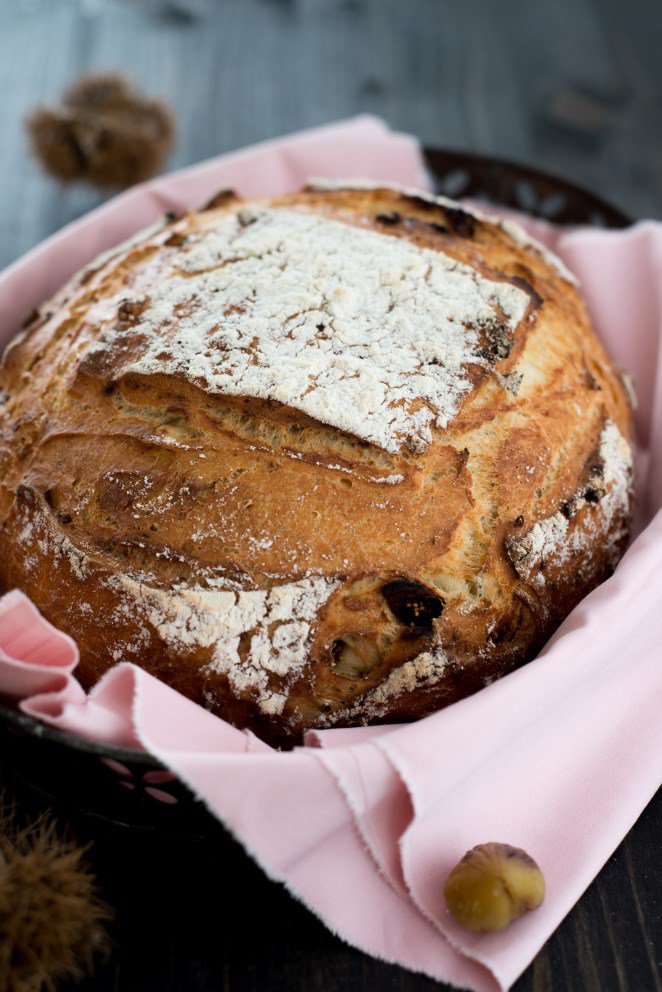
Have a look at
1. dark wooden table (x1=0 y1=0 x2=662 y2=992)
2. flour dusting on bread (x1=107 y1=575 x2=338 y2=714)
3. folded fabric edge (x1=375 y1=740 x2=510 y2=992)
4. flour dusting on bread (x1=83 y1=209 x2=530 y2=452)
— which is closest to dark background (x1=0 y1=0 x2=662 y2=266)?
dark wooden table (x1=0 y1=0 x2=662 y2=992)

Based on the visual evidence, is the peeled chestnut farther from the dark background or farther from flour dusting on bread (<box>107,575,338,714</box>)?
the dark background

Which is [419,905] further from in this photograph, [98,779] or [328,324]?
[328,324]

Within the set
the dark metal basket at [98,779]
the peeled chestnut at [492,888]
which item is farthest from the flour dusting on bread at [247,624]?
the peeled chestnut at [492,888]

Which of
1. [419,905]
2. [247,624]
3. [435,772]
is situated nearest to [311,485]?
[247,624]

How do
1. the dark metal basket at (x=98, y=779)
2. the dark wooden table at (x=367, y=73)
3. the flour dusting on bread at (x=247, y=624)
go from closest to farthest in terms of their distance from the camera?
the dark metal basket at (x=98, y=779)
the flour dusting on bread at (x=247, y=624)
the dark wooden table at (x=367, y=73)

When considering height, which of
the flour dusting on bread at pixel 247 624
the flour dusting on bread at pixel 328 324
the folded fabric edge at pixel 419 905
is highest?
the flour dusting on bread at pixel 328 324

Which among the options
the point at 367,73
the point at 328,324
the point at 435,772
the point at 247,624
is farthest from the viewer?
the point at 367,73

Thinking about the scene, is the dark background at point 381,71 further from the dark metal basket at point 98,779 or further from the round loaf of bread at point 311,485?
the dark metal basket at point 98,779
